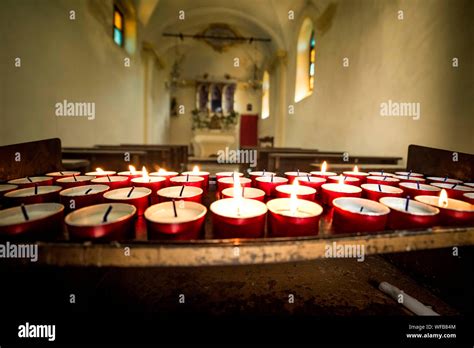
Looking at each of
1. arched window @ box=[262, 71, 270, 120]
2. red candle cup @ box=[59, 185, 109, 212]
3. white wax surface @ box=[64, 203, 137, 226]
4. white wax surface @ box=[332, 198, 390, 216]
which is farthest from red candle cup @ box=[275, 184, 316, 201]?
arched window @ box=[262, 71, 270, 120]

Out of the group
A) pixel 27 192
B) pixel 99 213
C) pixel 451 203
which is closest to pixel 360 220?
pixel 451 203

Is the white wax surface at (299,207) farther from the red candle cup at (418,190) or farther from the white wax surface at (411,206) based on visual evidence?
the red candle cup at (418,190)

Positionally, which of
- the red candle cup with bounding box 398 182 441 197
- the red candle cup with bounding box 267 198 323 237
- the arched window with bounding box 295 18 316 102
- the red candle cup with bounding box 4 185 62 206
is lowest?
the red candle cup with bounding box 267 198 323 237

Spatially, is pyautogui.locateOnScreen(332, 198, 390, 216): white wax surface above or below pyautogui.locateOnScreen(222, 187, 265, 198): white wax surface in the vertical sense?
below

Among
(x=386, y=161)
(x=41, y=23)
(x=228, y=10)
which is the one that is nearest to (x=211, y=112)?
(x=228, y=10)

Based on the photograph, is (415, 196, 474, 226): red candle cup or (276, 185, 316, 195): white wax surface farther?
(276, 185, 316, 195): white wax surface

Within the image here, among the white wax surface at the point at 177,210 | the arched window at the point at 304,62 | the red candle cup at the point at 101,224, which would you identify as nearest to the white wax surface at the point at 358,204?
the white wax surface at the point at 177,210

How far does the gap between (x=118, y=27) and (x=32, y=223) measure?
749 cm

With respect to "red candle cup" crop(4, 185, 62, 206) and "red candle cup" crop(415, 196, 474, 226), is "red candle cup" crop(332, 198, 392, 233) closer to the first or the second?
"red candle cup" crop(415, 196, 474, 226)

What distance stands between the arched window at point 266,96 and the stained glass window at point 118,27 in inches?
277

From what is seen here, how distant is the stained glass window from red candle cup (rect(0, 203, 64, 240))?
6648 millimetres

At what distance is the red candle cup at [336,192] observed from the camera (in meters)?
1.01

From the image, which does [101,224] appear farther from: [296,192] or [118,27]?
[118,27]

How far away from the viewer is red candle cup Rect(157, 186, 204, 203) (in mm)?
917
